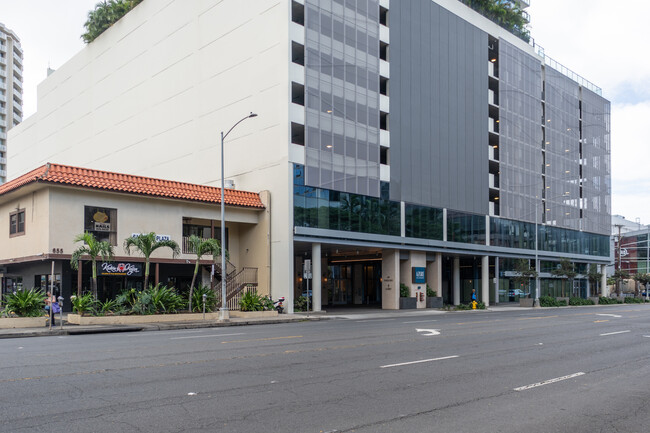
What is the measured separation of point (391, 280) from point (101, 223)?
21994 millimetres

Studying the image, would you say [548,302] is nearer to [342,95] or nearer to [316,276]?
[316,276]

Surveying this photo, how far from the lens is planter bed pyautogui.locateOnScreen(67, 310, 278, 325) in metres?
25.0

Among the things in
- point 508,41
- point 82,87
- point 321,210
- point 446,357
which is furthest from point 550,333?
point 82,87

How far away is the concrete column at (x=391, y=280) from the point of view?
4347 centimetres

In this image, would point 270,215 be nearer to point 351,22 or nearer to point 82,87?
point 351,22

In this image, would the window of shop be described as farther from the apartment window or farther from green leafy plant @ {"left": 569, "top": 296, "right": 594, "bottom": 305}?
green leafy plant @ {"left": 569, "top": 296, "right": 594, "bottom": 305}

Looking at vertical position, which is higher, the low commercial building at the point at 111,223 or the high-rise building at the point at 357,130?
the high-rise building at the point at 357,130

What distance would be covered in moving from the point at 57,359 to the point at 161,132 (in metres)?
37.3

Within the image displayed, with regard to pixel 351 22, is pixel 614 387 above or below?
below

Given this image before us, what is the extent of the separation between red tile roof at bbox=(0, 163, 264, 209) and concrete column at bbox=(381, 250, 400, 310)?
1199 cm

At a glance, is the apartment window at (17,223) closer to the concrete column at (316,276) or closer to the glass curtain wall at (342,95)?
the glass curtain wall at (342,95)

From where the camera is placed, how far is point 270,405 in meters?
8.59

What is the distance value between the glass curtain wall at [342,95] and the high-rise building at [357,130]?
0.41 feet

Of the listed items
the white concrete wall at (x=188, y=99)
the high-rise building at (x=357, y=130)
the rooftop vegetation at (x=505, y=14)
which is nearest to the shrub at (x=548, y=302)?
the high-rise building at (x=357, y=130)
